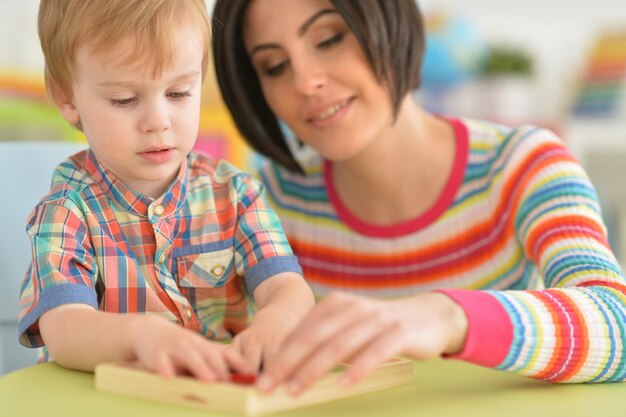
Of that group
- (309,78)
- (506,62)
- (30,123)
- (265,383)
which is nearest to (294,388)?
(265,383)

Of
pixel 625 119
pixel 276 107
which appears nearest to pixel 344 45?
pixel 276 107

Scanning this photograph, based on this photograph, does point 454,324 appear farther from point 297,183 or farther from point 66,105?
point 297,183

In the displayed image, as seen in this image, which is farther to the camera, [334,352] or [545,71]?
[545,71]

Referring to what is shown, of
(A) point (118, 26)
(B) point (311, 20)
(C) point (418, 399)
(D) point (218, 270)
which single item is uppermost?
(B) point (311, 20)

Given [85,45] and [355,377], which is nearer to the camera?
[355,377]

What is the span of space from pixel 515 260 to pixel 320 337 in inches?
30.0

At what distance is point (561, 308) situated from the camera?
923 mm

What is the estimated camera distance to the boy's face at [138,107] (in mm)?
945

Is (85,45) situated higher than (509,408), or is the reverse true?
(85,45)

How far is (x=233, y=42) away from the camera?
1.41 m

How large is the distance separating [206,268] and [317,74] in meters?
0.42

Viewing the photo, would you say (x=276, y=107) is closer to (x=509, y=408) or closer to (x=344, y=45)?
(x=344, y=45)

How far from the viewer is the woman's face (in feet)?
4.37

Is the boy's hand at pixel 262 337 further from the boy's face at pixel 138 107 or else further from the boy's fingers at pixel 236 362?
the boy's face at pixel 138 107
